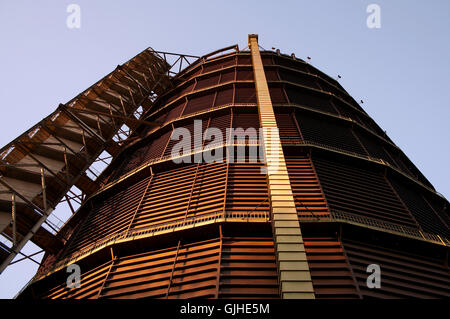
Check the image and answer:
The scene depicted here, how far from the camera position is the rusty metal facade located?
585 cm

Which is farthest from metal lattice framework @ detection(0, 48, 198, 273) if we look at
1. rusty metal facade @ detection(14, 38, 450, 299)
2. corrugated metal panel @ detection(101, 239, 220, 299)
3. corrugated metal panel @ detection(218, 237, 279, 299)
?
corrugated metal panel @ detection(218, 237, 279, 299)

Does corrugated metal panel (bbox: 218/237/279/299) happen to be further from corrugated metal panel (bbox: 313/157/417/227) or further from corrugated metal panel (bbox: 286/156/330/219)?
corrugated metal panel (bbox: 313/157/417/227)

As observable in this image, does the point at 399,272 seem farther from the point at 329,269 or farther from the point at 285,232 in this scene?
the point at 285,232

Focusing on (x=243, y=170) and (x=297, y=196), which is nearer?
(x=297, y=196)

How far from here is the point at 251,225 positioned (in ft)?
21.7

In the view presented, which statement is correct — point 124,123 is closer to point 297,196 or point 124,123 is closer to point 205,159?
point 205,159

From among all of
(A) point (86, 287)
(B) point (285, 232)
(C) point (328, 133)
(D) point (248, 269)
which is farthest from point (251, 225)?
(C) point (328, 133)

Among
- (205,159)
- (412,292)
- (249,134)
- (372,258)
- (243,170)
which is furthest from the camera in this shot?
(249,134)

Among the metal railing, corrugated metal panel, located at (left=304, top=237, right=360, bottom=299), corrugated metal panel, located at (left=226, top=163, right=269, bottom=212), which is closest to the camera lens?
corrugated metal panel, located at (left=304, top=237, right=360, bottom=299)

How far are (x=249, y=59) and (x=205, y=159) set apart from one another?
981cm

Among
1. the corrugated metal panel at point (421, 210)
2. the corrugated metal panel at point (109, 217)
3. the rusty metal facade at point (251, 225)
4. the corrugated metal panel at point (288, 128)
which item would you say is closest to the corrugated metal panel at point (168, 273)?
the rusty metal facade at point (251, 225)

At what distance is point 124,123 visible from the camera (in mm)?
13828
